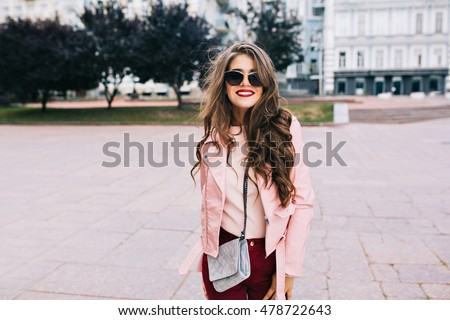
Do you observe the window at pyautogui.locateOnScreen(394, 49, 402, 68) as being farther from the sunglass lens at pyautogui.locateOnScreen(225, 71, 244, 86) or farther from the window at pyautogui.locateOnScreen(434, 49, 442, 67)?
the sunglass lens at pyautogui.locateOnScreen(225, 71, 244, 86)

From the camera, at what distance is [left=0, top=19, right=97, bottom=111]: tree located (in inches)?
879

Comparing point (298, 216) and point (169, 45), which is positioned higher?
point (169, 45)

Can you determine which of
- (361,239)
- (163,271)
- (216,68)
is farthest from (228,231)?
(361,239)

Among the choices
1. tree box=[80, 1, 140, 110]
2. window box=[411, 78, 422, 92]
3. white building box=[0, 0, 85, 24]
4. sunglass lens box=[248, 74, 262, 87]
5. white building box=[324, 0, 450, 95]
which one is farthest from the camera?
white building box=[0, 0, 85, 24]

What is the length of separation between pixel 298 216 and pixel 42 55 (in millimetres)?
23414

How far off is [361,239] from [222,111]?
11.1 feet

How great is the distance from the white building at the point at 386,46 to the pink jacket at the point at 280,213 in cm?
4650

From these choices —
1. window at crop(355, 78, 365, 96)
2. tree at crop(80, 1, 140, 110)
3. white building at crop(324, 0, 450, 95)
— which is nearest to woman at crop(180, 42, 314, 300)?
tree at crop(80, 1, 140, 110)

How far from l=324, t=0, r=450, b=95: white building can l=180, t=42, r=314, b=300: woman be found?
46.5m

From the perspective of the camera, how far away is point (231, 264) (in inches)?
85.4

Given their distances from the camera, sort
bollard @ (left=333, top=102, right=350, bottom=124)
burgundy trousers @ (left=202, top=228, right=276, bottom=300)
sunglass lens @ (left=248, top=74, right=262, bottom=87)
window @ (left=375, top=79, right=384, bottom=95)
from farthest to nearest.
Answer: window @ (left=375, top=79, right=384, bottom=95), bollard @ (left=333, top=102, right=350, bottom=124), burgundy trousers @ (left=202, top=228, right=276, bottom=300), sunglass lens @ (left=248, top=74, right=262, bottom=87)

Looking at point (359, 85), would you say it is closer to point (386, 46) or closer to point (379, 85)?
point (379, 85)

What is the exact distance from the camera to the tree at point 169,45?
73.5 feet

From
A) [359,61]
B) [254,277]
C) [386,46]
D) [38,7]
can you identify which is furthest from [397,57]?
[254,277]
